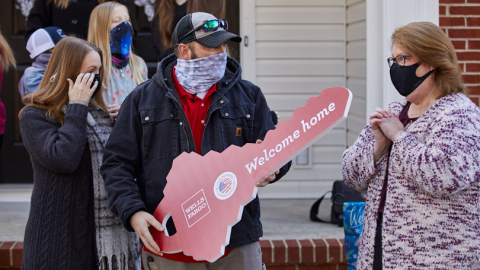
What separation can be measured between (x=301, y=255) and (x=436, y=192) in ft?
6.07

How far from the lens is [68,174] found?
2467 millimetres

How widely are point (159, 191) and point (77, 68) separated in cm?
86

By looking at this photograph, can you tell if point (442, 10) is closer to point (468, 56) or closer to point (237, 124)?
point (468, 56)

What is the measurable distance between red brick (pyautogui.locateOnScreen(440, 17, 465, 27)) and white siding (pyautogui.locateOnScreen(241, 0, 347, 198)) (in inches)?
50.2

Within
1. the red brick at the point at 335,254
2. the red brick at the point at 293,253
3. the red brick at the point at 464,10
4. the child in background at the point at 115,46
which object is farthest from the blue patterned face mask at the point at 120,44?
the red brick at the point at 464,10

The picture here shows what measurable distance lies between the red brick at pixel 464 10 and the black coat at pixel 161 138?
2.37m

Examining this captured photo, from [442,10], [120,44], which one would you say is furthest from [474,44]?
[120,44]

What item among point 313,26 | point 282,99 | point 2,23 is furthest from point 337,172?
point 2,23

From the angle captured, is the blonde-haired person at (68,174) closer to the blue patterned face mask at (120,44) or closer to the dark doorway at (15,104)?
the blue patterned face mask at (120,44)

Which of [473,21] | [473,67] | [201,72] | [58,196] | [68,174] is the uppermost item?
[473,21]

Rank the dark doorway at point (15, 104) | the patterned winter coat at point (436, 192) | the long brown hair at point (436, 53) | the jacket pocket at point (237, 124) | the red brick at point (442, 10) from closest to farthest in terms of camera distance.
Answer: the patterned winter coat at point (436, 192) < the long brown hair at point (436, 53) < the jacket pocket at point (237, 124) < the red brick at point (442, 10) < the dark doorway at point (15, 104)

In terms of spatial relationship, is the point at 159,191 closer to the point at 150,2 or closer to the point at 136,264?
the point at 136,264

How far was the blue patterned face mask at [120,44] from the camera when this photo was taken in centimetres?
331

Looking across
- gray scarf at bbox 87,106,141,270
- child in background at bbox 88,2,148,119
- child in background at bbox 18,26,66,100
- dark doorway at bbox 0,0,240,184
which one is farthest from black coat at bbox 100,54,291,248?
dark doorway at bbox 0,0,240,184
